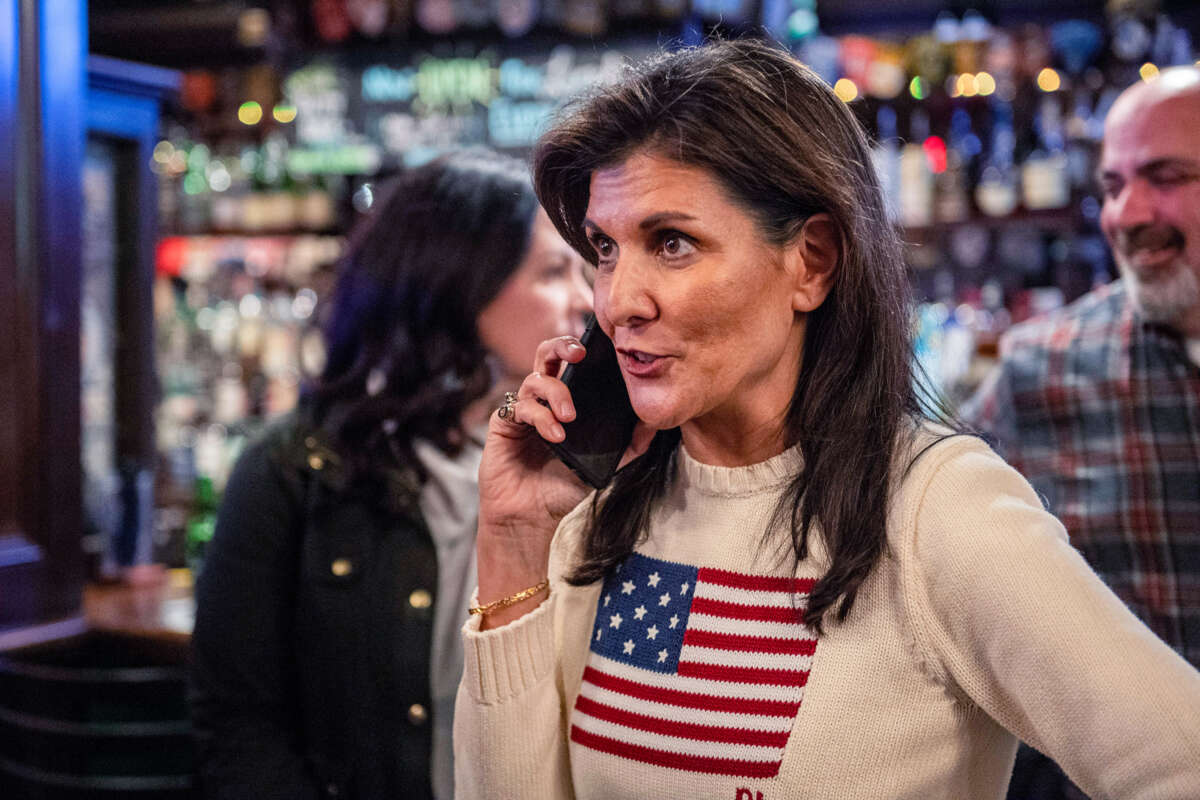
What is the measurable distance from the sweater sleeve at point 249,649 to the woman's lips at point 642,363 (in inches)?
34.2

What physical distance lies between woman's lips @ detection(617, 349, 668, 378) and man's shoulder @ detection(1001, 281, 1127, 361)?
5.12ft

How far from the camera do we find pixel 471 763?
53.6 inches

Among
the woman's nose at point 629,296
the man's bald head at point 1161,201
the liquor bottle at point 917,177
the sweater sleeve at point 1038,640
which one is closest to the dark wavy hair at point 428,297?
the woman's nose at point 629,296

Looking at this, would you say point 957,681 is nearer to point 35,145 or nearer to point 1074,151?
point 35,145

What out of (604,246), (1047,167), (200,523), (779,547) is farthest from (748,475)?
(1047,167)

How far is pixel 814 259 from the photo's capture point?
125 cm

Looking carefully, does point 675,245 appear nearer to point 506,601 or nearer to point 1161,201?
point 506,601

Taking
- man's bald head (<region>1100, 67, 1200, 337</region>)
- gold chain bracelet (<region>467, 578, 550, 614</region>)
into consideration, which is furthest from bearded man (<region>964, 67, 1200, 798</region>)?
gold chain bracelet (<region>467, 578, 550, 614</region>)

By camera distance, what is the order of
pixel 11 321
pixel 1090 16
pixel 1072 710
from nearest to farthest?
pixel 1072 710 < pixel 11 321 < pixel 1090 16

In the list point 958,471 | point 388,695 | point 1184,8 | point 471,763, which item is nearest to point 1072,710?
point 958,471

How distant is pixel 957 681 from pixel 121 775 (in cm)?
210

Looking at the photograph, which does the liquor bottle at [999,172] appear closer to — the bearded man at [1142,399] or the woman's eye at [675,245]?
the bearded man at [1142,399]

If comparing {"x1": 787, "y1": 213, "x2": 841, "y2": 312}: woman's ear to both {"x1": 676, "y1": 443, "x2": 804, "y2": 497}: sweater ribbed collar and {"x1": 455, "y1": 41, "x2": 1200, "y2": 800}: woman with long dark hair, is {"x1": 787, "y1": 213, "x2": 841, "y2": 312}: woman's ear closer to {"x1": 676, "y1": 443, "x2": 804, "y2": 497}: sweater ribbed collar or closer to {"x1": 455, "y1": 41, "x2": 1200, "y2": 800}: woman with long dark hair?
{"x1": 455, "y1": 41, "x2": 1200, "y2": 800}: woman with long dark hair

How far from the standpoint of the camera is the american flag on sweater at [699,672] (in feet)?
3.90
